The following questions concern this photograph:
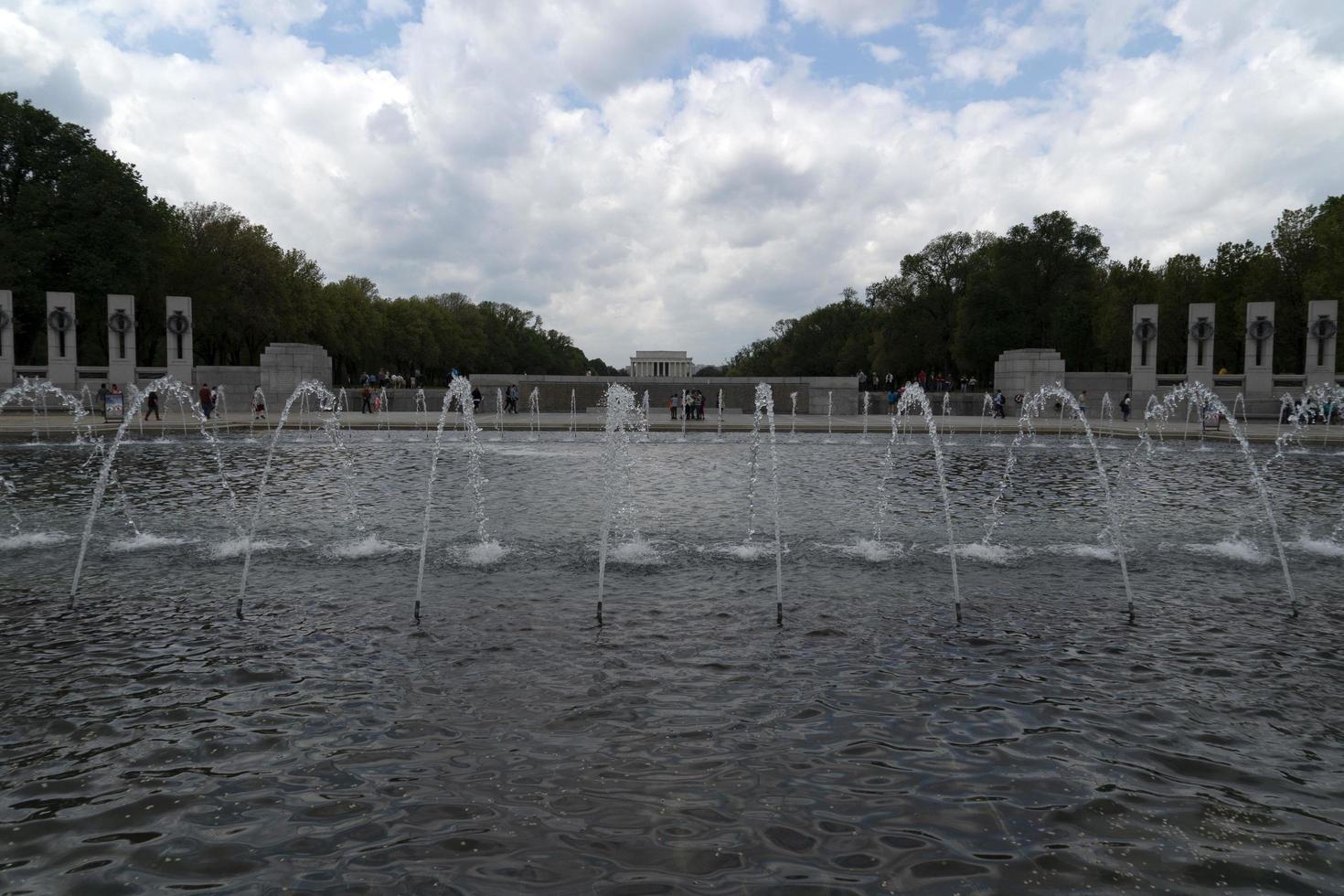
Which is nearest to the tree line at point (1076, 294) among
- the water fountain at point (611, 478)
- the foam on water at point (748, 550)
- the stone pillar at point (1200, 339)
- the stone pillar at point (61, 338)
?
the stone pillar at point (1200, 339)

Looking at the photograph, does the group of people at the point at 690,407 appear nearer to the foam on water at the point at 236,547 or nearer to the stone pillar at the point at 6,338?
the foam on water at the point at 236,547

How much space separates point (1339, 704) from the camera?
5625 mm

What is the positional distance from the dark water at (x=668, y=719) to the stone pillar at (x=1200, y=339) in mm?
33435

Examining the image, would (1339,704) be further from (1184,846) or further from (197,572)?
(197,572)

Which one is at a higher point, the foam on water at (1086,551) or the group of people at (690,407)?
the group of people at (690,407)

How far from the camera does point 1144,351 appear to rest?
41.4 meters

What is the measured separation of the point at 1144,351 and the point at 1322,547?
3425cm

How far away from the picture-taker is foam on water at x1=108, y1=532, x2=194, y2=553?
32.8 feet

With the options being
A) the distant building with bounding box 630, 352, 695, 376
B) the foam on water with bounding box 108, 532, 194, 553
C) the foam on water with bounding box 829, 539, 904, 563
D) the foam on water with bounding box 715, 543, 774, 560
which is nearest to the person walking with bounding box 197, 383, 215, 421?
the foam on water with bounding box 108, 532, 194, 553

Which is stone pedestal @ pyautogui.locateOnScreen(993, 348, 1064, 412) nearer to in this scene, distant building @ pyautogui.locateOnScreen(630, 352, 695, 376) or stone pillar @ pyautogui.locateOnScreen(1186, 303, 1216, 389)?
stone pillar @ pyautogui.locateOnScreen(1186, 303, 1216, 389)

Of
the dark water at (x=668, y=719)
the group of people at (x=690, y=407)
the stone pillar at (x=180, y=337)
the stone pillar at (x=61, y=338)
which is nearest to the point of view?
the dark water at (x=668, y=719)

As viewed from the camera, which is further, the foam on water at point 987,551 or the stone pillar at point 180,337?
the stone pillar at point 180,337

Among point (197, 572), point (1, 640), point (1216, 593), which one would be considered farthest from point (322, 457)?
point (1216, 593)

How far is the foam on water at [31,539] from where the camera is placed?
10055 millimetres
